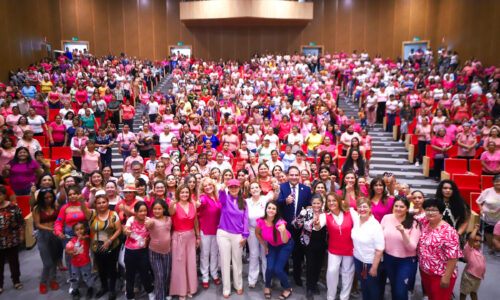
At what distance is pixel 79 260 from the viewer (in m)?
4.33

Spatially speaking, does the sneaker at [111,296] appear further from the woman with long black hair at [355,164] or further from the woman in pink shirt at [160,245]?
the woman with long black hair at [355,164]

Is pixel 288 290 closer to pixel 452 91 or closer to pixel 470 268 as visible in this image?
pixel 470 268

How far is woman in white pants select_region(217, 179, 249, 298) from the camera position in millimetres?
4430

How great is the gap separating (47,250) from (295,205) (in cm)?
320

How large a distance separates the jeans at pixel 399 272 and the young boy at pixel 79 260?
3480mm

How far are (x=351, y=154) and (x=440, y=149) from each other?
2681 mm

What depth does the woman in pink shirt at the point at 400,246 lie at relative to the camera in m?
3.70

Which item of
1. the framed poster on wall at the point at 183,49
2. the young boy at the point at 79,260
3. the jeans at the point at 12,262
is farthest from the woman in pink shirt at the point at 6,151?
the framed poster on wall at the point at 183,49

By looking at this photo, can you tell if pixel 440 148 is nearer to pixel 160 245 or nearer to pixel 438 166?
pixel 438 166

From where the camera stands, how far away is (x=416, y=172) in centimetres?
861

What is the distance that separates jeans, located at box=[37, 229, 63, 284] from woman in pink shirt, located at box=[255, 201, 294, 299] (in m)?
2.61

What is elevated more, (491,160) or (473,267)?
(491,160)

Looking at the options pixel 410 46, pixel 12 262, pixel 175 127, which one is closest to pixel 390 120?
pixel 175 127

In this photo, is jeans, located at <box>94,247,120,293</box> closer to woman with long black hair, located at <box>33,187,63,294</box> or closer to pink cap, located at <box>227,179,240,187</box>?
woman with long black hair, located at <box>33,187,63,294</box>
